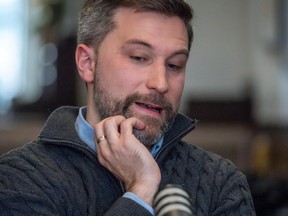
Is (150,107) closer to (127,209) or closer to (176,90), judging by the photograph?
(176,90)

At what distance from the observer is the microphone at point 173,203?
134cm

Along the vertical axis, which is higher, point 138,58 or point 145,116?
point 138,58

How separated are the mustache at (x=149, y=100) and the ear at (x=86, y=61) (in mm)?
178

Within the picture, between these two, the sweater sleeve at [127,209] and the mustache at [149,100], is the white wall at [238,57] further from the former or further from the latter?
the sweater sleeve at [127,209]

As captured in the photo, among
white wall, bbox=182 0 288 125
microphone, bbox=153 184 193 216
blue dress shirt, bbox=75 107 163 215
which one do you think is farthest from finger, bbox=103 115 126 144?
white wall, bbox=182 0 288 125

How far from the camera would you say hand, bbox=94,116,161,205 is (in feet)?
5.85

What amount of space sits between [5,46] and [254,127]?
104 inches

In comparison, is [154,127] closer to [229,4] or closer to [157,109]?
[157,109]

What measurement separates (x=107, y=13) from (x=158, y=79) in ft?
0.88

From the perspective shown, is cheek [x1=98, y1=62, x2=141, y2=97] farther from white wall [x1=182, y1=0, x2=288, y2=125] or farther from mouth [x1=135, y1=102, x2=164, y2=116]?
white wall [x1=182, y1=0, x2=288, y2=125]

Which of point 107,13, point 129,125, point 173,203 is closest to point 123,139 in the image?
point 129,125

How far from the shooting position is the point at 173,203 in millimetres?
1358

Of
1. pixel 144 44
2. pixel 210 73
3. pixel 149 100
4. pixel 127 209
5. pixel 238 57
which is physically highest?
pixel 144 44

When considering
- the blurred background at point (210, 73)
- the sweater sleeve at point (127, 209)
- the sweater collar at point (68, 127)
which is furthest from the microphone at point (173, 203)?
the blurred background at point (210, 73)
